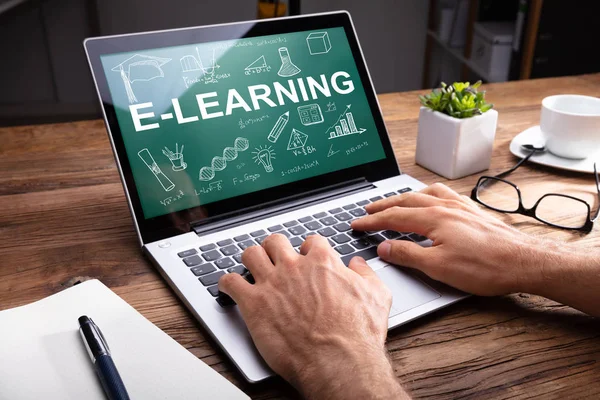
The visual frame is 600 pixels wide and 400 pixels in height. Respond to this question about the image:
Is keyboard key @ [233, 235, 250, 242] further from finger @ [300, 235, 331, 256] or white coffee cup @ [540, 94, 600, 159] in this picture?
white coffee cup @ [540, 94, 600, 159]

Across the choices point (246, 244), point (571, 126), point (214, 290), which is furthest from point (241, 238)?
point (571, 126)

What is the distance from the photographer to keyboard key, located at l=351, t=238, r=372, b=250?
765 millimetres

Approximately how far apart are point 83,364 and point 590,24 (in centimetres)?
288

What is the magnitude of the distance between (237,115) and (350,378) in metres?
0.47

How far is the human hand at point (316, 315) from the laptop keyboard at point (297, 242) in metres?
0.04

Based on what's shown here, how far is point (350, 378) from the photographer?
545mm

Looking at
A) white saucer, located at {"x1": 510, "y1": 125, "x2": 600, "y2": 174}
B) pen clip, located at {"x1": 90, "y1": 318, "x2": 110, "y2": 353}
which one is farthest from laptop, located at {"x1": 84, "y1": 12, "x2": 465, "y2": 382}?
white saucer, located at {"x1": 510, "y1": 125, "x2": 600, "y2": 174}

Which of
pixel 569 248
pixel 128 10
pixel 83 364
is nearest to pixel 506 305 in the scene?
pixel 569 248

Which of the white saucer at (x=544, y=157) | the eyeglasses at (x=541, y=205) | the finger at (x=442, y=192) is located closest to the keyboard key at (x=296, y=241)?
the finger at (x=442, y=192)

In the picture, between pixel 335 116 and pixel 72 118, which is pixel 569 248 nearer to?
pixel 335 116

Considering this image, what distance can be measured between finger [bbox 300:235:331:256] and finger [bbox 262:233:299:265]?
2cm

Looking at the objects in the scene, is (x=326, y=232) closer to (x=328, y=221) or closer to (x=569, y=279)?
(x=328, y=221)

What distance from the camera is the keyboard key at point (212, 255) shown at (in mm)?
733

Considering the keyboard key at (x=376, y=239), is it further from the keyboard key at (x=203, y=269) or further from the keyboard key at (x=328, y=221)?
the keyboard key at (x=203, y=269)
